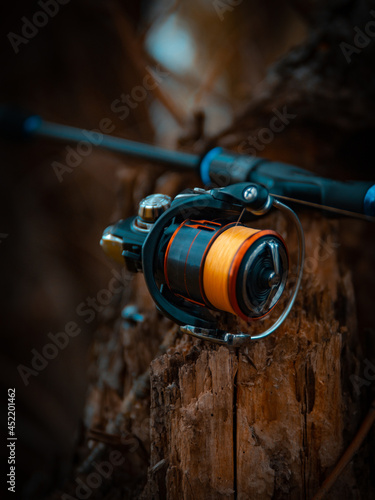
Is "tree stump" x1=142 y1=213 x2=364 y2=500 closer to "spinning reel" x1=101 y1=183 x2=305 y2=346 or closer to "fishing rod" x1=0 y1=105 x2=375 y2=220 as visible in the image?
"spinning reel" x1=101 y1=183 x2=305 y2=346

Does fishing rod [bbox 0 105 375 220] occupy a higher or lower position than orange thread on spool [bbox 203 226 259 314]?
higher

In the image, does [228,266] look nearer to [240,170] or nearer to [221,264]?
[221,264]

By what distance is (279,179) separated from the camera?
1.47 m

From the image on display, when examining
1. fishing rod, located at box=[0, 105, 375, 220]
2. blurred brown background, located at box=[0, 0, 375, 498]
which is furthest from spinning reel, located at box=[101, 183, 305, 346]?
blurred brown background, located at box=[0, 0, 375, 498]

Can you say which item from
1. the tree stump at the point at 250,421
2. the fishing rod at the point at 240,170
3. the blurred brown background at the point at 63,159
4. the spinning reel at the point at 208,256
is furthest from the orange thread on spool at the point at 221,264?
the blurred brown background at the point at 63,159

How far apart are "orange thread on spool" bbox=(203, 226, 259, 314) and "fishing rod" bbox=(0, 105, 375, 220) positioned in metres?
0.39

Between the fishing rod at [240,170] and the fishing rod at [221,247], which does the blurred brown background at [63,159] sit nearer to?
the fishing rod at [240,170]

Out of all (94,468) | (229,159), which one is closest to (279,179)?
(229,159)

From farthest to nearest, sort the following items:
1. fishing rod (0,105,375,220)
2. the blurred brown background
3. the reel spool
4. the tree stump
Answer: the blurred brown background, fishing rod (0,105,375,220), the tree stump, the reel spool

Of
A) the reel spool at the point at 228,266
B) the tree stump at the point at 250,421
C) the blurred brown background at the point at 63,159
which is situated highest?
the blurred brown background at the point at 63,159

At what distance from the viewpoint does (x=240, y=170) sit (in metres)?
1.58

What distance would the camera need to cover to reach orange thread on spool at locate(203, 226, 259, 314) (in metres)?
1.03

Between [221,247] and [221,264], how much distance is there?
49 mm

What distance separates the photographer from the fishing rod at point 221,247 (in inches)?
41.5
